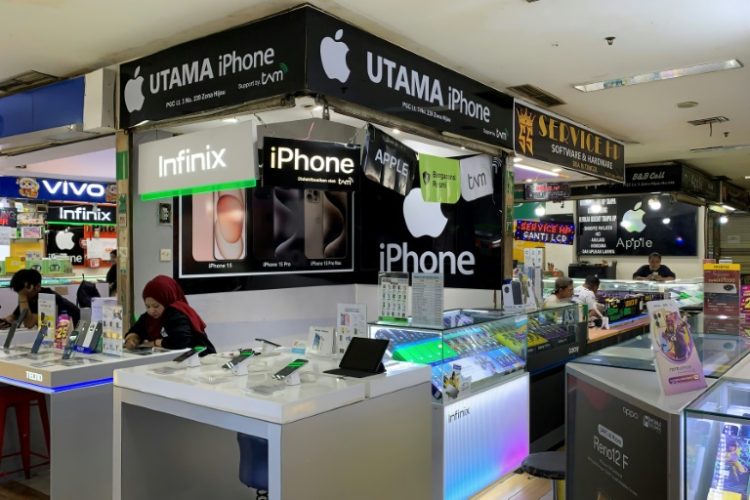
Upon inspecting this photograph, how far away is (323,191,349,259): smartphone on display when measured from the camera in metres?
7.09

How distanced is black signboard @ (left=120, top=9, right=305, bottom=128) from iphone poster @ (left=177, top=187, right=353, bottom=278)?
160cm

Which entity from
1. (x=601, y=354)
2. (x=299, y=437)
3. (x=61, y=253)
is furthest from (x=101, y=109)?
(x=61, y=253)

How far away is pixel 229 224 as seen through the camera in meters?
6.37

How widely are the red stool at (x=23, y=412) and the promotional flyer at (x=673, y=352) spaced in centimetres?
410

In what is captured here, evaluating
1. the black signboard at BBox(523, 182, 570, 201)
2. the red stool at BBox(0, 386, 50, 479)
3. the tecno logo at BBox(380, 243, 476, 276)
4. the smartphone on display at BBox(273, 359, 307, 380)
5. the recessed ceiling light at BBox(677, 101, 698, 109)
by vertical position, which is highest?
the recessed ceiling light at BBox(677, 101, 698, 109)

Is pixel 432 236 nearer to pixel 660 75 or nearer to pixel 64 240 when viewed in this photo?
pixel 660 75

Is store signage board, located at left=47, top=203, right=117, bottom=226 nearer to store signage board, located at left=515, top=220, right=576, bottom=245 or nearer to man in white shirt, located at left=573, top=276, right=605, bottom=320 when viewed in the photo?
store signage board, located at left=515, top=220, right=576, bottom=245

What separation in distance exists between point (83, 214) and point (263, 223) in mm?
6434

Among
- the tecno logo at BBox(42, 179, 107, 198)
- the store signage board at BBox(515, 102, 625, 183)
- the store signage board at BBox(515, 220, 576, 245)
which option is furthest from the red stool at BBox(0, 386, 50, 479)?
the store signage board at BBox(515, 220, 576, 245)

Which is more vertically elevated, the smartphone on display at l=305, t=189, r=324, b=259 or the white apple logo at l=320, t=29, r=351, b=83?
the white apple logo at l=320, t=29, r=351, b=83

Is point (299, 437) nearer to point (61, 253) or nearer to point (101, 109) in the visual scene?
point (101, 109)

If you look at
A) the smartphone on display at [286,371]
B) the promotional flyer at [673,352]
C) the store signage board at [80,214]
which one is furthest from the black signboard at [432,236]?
the store signage board at [80,214]

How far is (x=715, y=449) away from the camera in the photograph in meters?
1.76

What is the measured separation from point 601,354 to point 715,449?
74 centimetres
